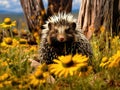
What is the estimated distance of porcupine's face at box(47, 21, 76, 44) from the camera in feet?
24.3

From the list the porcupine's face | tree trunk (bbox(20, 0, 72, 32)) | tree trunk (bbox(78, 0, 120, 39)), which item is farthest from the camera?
tree trunk (bbox(20, 0, 72, 32))

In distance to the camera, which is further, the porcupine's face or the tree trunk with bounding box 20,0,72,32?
the tree trunk with bounding box 20,0,72,32

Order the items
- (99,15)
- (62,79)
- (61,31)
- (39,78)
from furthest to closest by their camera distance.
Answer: (99,15) → (61,31) → (62,79) → (39,78)

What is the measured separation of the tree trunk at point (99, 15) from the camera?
10.7 m

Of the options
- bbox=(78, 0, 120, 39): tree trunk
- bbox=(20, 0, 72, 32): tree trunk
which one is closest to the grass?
bbox=(78, 0, 120, 39): tree trunk

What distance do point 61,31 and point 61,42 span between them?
25 centimetres

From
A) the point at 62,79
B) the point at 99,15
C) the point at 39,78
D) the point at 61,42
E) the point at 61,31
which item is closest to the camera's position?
the point at 39,78

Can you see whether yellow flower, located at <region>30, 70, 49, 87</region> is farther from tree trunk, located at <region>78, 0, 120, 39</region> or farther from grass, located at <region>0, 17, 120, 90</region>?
tree trunk, located at <region>78, 0, 120, 39</region>

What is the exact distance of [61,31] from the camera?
7.41 meters

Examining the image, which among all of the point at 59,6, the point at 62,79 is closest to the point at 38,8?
the point at 59,6

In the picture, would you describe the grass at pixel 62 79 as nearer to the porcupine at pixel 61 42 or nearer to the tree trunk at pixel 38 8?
the porcupine at pixel 61 42

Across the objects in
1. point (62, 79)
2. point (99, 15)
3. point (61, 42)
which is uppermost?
point (99, 15)

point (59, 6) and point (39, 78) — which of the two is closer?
point (39, 78)

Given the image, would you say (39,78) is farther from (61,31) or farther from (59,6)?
(59,6)
